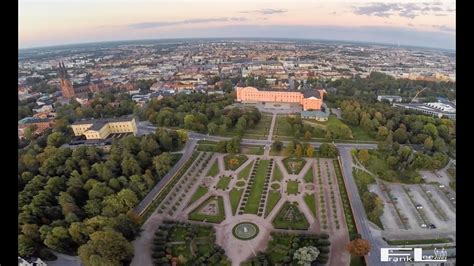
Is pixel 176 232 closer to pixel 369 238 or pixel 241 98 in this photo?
pixel 369 238

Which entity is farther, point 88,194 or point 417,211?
point 88,194

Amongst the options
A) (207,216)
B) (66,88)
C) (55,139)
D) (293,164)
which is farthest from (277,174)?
(66,88)

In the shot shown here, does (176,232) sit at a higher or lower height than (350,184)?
lower

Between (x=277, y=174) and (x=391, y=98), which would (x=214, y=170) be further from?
(x=391, y=98)

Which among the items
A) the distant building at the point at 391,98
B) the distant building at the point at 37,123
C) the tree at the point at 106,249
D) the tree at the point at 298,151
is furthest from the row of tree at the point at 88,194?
the distant building at the point at 391,98

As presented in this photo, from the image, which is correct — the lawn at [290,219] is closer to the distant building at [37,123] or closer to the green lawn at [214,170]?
the green lawn at [214,170]
